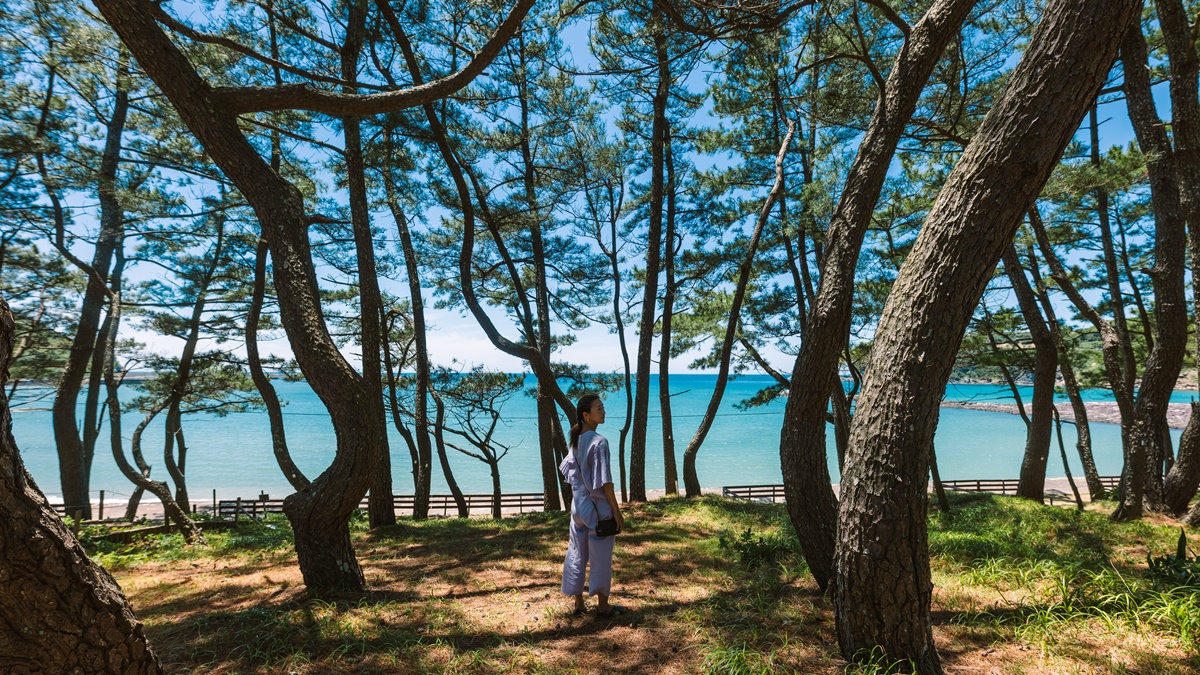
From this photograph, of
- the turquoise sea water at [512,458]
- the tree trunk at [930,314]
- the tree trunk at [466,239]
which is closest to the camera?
the tree trunk at [930,314]

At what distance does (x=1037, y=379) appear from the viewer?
7.98 meters

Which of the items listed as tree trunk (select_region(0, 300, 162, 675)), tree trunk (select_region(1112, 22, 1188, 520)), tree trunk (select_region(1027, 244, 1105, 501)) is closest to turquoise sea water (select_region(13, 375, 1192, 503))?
tree trunk (select_region(1027, 244, 1105, 501))

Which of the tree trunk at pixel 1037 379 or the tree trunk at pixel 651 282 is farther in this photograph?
the tree trunk at pixel 651 282

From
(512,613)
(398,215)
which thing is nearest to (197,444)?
(398,215)

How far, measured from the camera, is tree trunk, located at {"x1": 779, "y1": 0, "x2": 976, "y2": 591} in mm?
3135

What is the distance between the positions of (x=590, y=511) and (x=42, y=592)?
7.88ft

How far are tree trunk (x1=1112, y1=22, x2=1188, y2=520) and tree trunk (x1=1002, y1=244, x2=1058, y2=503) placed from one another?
147 cm

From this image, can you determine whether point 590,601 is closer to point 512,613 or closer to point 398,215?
point 512,613

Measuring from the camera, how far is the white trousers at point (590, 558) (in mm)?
3244

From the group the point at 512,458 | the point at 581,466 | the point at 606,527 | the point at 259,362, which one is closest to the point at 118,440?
the point at 259,362

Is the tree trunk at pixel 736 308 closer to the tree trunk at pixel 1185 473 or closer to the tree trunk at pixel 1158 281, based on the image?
the tree trunk at pixel 1158 281

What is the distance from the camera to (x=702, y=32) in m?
3.43

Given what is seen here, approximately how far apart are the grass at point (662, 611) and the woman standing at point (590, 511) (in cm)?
21

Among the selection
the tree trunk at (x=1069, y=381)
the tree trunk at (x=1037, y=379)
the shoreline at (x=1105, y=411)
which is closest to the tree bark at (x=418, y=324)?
the tree trunk at (x=1037, y=379)
